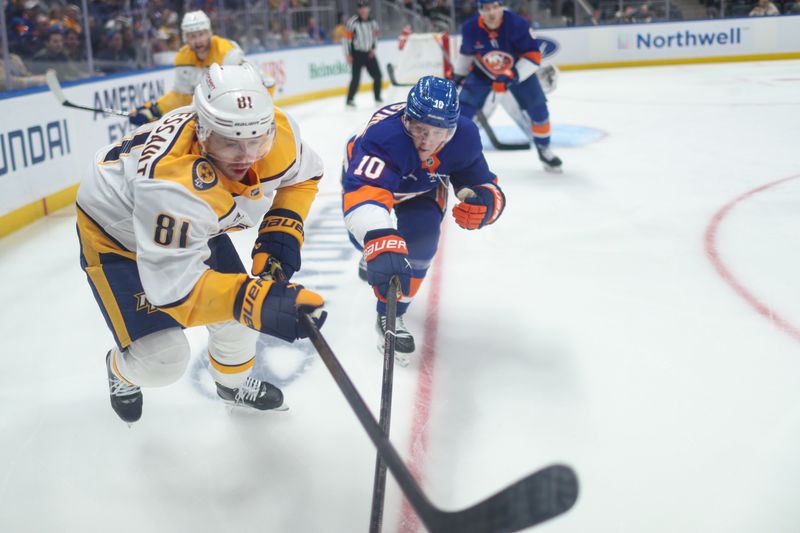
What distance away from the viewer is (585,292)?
3262 millimetres

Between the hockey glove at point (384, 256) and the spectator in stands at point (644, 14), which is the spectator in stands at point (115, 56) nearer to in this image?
the hockey glove at point (384, 256)

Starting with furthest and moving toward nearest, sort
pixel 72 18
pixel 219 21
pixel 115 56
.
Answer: pixel 219 21
pixel 115 56
pixel 72 18

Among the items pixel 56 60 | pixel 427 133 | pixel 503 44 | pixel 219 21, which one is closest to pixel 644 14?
pixel 219 21

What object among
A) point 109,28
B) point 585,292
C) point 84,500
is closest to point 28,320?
point 84,500

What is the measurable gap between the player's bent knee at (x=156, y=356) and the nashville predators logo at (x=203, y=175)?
1.71 feet

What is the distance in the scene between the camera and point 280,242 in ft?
6.98

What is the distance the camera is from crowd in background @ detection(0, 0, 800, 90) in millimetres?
5336

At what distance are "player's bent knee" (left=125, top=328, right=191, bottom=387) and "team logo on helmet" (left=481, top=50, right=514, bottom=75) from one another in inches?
152

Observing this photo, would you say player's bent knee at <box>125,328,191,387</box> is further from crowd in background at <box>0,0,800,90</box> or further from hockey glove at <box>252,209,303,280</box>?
crowd in background at <box>0,0,800,90</box>

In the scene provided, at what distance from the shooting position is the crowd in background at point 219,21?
5336mm

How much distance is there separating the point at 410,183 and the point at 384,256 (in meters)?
0.53

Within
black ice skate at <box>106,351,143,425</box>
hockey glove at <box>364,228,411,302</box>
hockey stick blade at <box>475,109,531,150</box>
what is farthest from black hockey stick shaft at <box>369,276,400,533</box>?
hockey stick blade at <box>475,109,531,150</box>

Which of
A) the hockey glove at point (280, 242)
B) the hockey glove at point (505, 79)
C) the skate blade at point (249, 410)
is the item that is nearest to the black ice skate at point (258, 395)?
the skate blade at point (249, 410)

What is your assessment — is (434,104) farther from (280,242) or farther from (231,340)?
(231,340)
